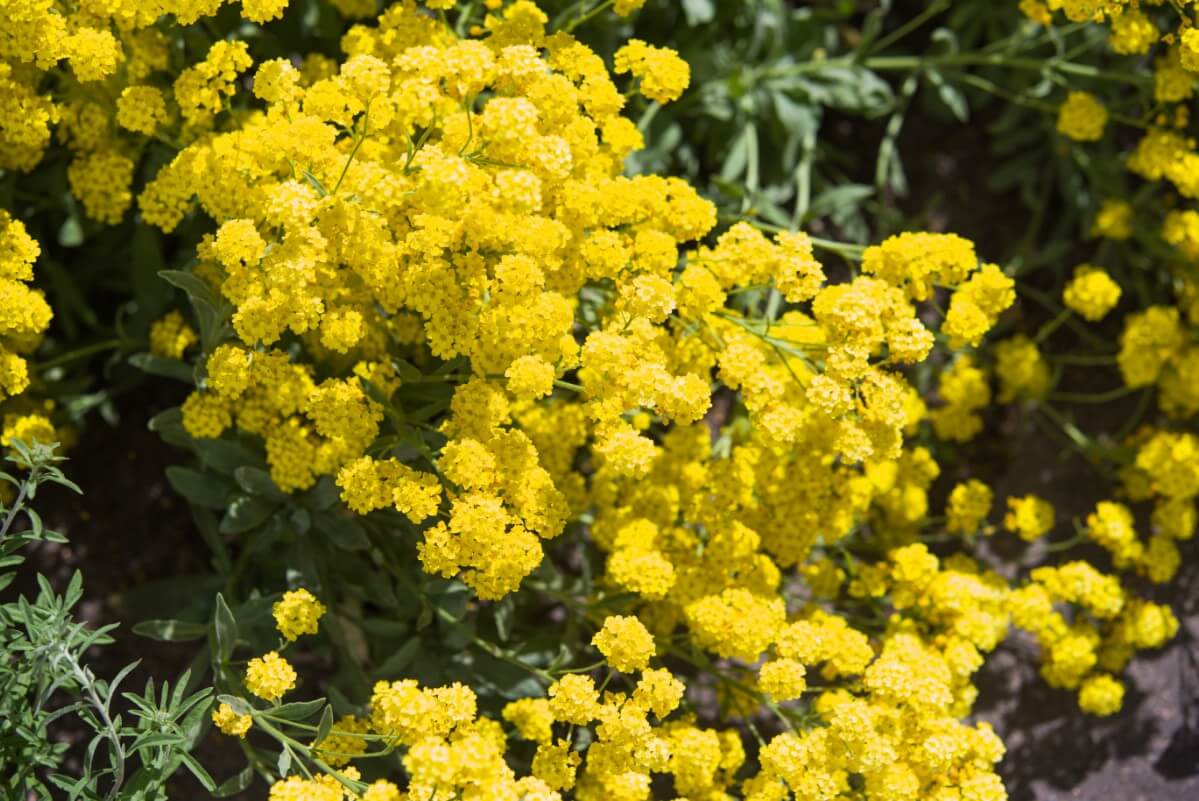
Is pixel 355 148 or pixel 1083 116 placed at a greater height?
pixel 355 148

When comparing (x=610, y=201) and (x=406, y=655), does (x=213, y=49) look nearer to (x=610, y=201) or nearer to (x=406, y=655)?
(x=610, y=201)

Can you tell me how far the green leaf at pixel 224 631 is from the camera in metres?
4.22

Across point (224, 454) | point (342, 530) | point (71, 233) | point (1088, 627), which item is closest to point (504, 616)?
point (342, 530)

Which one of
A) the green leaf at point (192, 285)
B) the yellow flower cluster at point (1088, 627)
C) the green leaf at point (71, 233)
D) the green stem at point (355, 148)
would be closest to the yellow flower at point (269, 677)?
the green leaf at point (192, 285)

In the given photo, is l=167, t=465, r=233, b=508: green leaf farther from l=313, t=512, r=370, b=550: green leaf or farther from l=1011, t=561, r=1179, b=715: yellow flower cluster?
l=1011, t=561, r=1179, b=715: yellow flower cluster

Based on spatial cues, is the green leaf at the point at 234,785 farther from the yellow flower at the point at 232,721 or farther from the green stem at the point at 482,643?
the green stem at the point at 482,643

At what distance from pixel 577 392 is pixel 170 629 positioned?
1.74 m

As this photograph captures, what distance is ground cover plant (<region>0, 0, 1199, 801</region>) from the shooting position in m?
3.95

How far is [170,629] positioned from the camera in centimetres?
461

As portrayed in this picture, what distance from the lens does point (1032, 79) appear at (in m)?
6.11

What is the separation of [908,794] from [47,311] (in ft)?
11.0

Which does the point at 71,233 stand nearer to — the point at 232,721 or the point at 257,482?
the point at 257,482

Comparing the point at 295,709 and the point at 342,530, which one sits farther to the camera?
the point at 342,530

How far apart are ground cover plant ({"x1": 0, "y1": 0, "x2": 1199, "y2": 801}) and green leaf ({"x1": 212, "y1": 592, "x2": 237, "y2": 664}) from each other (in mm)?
23
